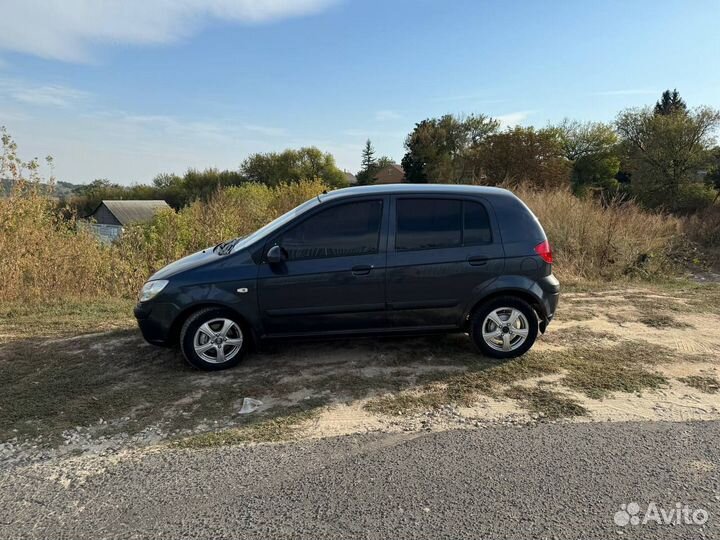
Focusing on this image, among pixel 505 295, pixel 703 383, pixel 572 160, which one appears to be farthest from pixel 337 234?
pixel 572 160

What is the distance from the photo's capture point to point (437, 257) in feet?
16.2

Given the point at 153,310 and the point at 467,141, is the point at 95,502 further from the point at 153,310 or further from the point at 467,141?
the point at 467,141

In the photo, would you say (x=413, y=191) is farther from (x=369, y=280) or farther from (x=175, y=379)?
(x=175, y=379)

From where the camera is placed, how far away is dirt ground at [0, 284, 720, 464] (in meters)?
3.75

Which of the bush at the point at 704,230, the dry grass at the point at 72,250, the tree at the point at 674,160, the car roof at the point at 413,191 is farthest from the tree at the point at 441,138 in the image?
the car roof at the point at 413,191

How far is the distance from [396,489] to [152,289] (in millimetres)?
3253

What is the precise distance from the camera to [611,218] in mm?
13180

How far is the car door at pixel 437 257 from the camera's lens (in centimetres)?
492

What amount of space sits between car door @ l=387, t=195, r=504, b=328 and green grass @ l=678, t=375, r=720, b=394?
81.6 inches

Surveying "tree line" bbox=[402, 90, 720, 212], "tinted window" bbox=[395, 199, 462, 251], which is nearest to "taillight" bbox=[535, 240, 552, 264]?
"tinted window" bbox=[395, 199, 462, 251]

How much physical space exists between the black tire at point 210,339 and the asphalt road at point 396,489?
4.99ft

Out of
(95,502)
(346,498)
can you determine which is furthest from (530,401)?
(95,502)

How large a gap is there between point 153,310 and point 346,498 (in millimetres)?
2986

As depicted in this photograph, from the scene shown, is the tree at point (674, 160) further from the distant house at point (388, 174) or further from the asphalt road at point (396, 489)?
the distant house at point (388, 174)
